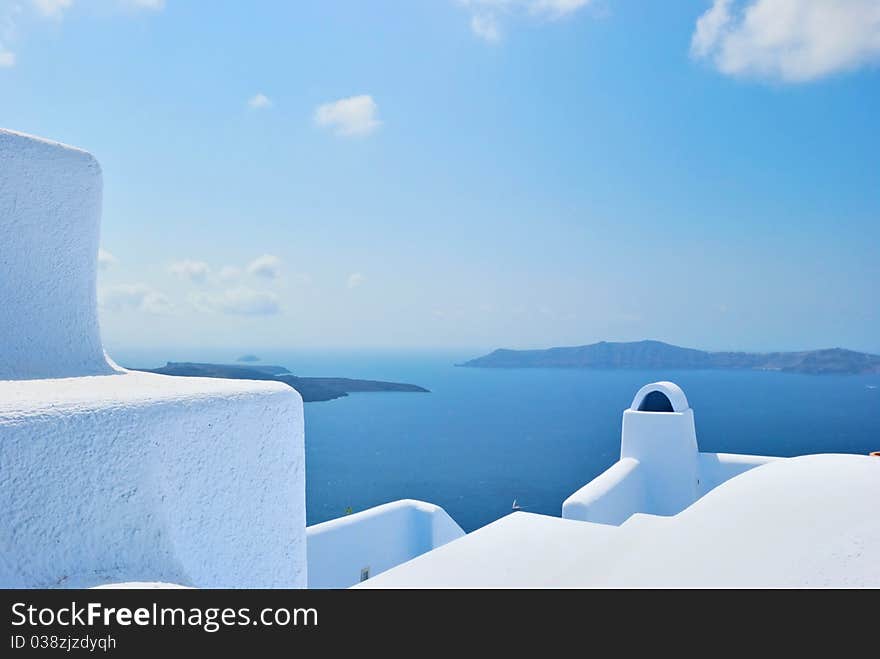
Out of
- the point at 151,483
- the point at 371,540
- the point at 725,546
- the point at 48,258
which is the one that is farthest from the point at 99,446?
the point at 371,540

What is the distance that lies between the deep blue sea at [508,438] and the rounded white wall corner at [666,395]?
917cm

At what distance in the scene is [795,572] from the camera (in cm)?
229

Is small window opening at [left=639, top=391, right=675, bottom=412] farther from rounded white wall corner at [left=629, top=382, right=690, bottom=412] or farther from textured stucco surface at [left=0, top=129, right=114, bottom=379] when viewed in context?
textured stucco surface at [left=0, top=129, right=114, bottom=379]

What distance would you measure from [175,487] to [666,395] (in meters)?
9.91

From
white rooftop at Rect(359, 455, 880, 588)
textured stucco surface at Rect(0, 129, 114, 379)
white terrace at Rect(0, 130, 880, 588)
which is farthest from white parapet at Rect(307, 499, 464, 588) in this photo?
textured stucco surface at Rect(0, 129, 114, 379)

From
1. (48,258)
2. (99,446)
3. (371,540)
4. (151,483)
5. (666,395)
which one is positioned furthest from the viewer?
(666,395)

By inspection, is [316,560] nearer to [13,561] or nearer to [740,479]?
[740,479]

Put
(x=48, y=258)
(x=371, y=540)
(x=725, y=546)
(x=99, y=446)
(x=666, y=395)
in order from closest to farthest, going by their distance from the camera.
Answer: (x=99, y=446) < (x=725, y=546) < (x=48, y=258) < (x=371, y=540) < (x=666, y=395)

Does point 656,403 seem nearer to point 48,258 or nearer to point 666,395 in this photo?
point 666,395

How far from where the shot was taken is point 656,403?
10.6m

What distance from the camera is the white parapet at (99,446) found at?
5.80ft

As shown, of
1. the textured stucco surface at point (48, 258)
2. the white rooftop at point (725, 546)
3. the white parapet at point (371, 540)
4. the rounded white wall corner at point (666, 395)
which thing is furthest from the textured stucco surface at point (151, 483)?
the rounded white wall corner at point (666, 395)
